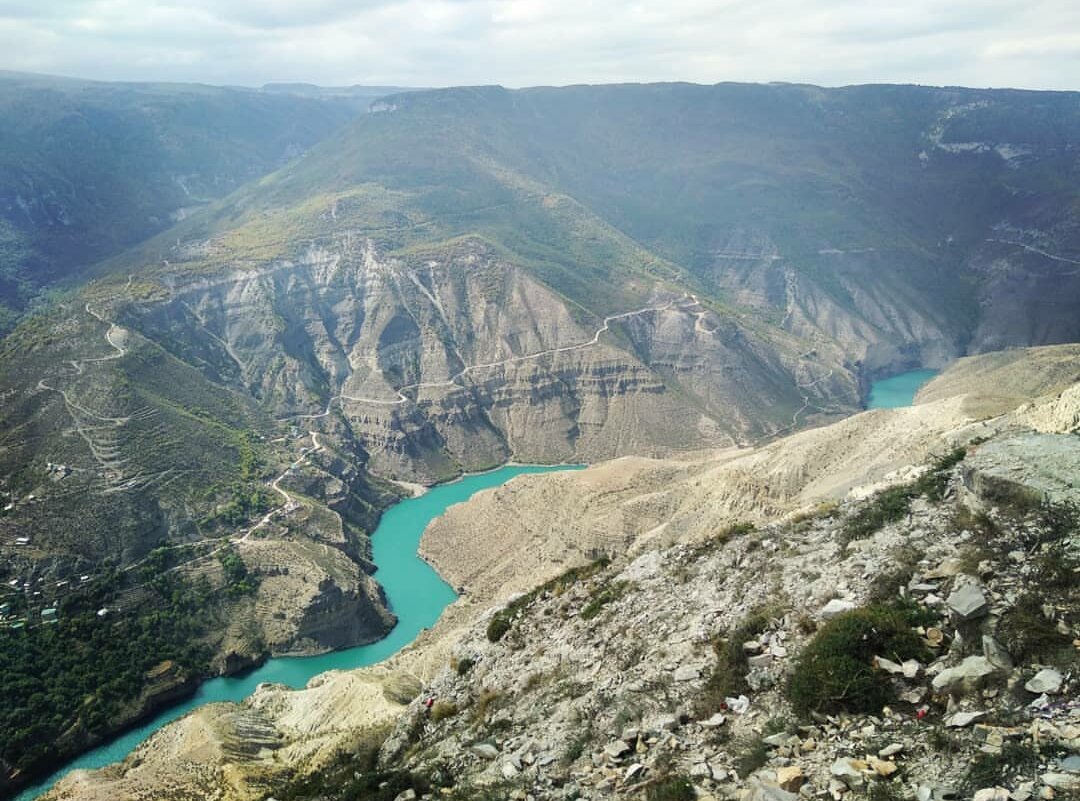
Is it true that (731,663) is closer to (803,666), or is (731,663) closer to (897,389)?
(803,666)

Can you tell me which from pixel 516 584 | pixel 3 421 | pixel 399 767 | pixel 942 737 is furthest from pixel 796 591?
pixel 3 421

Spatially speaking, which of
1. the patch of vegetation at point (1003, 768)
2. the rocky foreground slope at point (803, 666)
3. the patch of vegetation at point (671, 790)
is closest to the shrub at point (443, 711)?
the rocky foreground slope at point (803, 666)

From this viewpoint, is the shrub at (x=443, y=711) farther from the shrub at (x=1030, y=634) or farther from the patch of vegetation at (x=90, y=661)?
the patch of vegetation at (x=90, y=661)

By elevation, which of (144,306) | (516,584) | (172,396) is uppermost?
(144,306)

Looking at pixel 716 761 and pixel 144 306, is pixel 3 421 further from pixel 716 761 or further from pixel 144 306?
pixel 716 761

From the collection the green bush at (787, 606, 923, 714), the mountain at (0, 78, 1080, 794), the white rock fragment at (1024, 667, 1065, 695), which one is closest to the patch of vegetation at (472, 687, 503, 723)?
the green bush at (787, 606, 923, 714)

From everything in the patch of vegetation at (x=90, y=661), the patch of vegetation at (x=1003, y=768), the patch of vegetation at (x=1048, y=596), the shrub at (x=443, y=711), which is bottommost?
the patch of vegetation at (x=90, y=661)

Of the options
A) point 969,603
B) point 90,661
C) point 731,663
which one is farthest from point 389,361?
point 969,603
